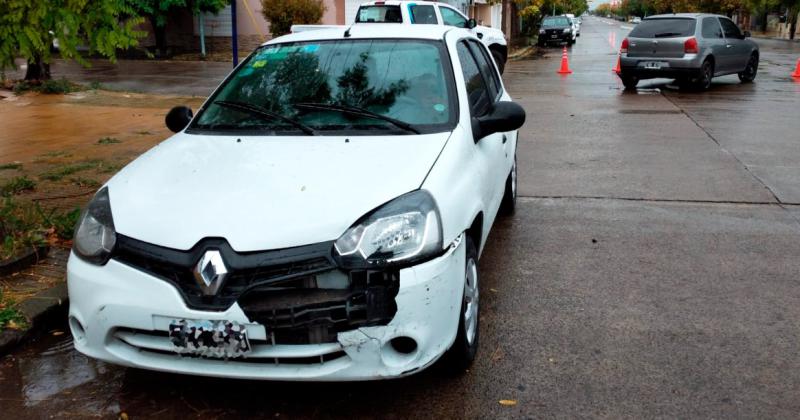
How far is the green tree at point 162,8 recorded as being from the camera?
25.2m

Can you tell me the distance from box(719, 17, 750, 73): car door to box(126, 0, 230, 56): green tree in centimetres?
1715

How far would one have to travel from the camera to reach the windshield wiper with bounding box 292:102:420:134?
3.89 m

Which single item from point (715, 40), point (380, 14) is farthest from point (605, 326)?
point (715, 40)

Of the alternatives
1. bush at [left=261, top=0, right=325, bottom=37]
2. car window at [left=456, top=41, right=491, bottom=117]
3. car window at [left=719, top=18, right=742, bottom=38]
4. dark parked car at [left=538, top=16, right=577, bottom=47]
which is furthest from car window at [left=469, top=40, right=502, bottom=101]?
dark parked car at [left=538, top=16, right=577, bottom=47]

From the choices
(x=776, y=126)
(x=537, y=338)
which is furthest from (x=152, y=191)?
(x=776, y=126)

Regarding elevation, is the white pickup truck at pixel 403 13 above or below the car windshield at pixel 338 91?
above

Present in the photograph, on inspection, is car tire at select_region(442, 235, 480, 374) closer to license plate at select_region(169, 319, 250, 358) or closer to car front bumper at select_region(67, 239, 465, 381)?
car front bumper at select_region(67, 239, 465, 381)

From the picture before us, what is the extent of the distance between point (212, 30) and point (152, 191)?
27.6 m

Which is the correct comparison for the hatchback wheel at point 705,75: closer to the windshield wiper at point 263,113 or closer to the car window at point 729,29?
the car window at point 729,29

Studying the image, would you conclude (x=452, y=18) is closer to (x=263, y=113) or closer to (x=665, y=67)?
(x=665, y=67)

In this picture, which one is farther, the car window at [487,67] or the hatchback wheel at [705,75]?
the hatchback wheel at [705,75]

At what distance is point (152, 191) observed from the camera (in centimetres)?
337

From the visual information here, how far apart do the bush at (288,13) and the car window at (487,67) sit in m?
19.9

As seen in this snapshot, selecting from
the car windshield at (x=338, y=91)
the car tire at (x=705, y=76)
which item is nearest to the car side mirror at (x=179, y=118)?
the car windshield at (x=338, y=91)
